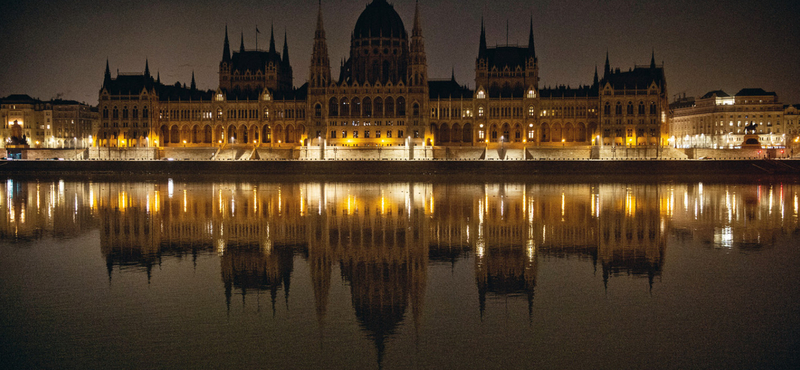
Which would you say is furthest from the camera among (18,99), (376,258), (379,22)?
(18,99)

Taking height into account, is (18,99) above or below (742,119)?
above

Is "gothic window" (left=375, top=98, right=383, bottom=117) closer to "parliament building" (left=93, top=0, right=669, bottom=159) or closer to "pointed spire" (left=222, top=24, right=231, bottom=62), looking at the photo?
"parliament building" (left=93, top=0, right=669, bottom=159)

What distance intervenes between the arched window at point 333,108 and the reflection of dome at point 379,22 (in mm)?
11921

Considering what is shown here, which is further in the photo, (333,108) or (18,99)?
(18,99)

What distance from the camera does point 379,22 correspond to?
102m

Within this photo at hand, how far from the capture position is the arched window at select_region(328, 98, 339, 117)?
3780 inches

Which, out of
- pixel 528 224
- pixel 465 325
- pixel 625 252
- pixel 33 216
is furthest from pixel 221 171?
pixel 465 325

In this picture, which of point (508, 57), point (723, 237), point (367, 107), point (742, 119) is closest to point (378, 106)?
point (367, 107)

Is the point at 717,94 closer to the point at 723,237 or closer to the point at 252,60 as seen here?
the point at 252,60

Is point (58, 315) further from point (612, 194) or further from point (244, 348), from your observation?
point (612, 194)

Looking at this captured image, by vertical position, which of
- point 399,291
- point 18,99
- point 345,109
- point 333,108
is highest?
point 18,99

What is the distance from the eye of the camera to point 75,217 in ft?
94.8

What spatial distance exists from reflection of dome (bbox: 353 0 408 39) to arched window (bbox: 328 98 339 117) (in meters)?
11.9

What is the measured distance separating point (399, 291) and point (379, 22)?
91298 millimetres
